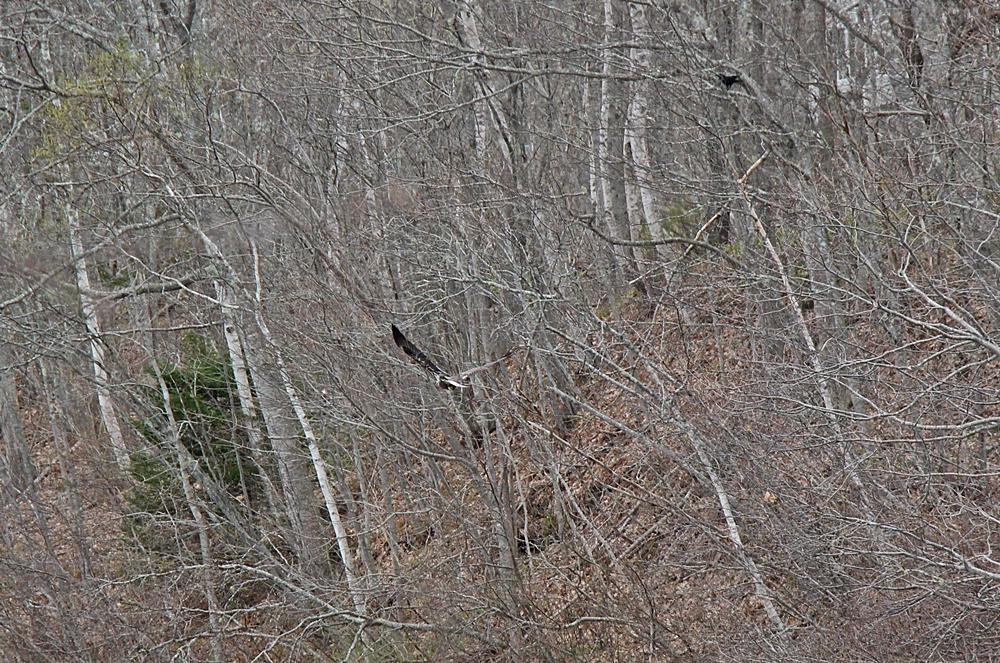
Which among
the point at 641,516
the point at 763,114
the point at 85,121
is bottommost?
the point at 641,516

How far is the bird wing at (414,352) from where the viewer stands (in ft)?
24.3

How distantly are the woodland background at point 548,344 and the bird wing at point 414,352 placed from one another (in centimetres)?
16

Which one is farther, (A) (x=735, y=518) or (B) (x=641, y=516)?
(B) (x=641, y=516)

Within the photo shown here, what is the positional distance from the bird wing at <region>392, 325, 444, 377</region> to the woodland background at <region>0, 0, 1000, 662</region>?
0.53 ft

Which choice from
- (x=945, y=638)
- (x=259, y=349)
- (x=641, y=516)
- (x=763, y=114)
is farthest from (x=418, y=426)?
(x=945, y=638)

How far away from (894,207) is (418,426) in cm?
394

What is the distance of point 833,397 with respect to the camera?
22.1ft

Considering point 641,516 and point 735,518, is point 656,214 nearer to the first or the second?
point 641,516

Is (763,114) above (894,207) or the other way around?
above

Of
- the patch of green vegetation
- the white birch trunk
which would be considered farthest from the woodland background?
the white birch trunk

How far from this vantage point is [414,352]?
7.47 m

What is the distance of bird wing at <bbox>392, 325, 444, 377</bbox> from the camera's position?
741 centimetres

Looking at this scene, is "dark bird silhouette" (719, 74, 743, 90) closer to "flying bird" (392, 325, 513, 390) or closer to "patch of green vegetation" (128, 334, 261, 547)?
"flying bird" (392, 325, 513, 390)

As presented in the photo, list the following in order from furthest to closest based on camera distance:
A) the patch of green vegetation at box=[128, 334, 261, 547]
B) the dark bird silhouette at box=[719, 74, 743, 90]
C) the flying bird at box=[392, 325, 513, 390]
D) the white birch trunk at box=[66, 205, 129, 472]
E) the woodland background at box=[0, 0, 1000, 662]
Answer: the white birch trunk at box=[66, 205, 129, 472] → the patch of green vegetation at box=[128, 334, 261, 547] → the dark bird silhouette at box=[719, 74, 743, 90] → the flying bird at box=[392, 325, 513, 390] → the woodland background at box=[0, 0, 1000, 662]
